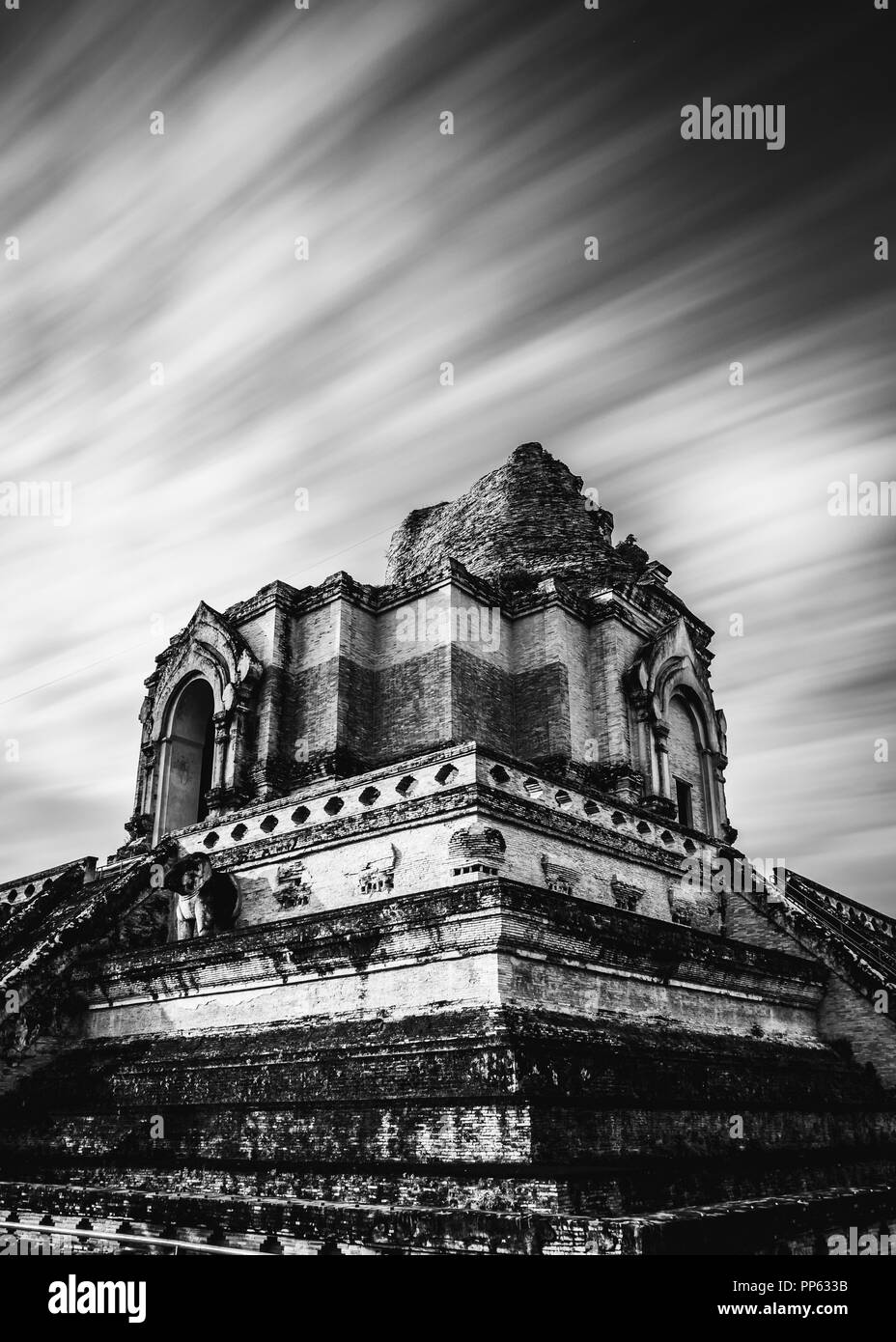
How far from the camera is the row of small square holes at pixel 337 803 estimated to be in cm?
1448

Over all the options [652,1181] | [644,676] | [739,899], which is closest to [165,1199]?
[652,1181]

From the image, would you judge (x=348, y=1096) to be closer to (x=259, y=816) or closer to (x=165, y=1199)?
(x=165, y=1199)

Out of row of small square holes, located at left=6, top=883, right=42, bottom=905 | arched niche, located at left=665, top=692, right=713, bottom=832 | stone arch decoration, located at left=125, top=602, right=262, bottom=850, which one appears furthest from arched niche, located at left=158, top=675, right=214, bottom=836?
arched niche, located at left=665, top=692, right=713, bottom=832

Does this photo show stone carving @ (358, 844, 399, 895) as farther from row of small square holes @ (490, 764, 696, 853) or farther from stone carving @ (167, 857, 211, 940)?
stone carving @ (167, 857, 211, 940)

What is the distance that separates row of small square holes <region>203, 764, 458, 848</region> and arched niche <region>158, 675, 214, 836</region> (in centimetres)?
447

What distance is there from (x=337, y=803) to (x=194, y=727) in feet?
26.0

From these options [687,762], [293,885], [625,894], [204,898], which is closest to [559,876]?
[625,894]

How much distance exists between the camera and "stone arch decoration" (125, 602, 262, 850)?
66.3 feet

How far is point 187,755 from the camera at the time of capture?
875 inches

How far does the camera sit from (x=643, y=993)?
12.2 m

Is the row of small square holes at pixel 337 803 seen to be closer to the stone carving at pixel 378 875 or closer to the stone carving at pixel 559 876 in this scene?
the stone carving at pixel 378 875

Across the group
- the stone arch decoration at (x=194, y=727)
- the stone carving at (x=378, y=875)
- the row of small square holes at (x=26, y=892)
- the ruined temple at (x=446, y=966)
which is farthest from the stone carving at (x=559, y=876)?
the row of small square holes at (x=26, y=892)
